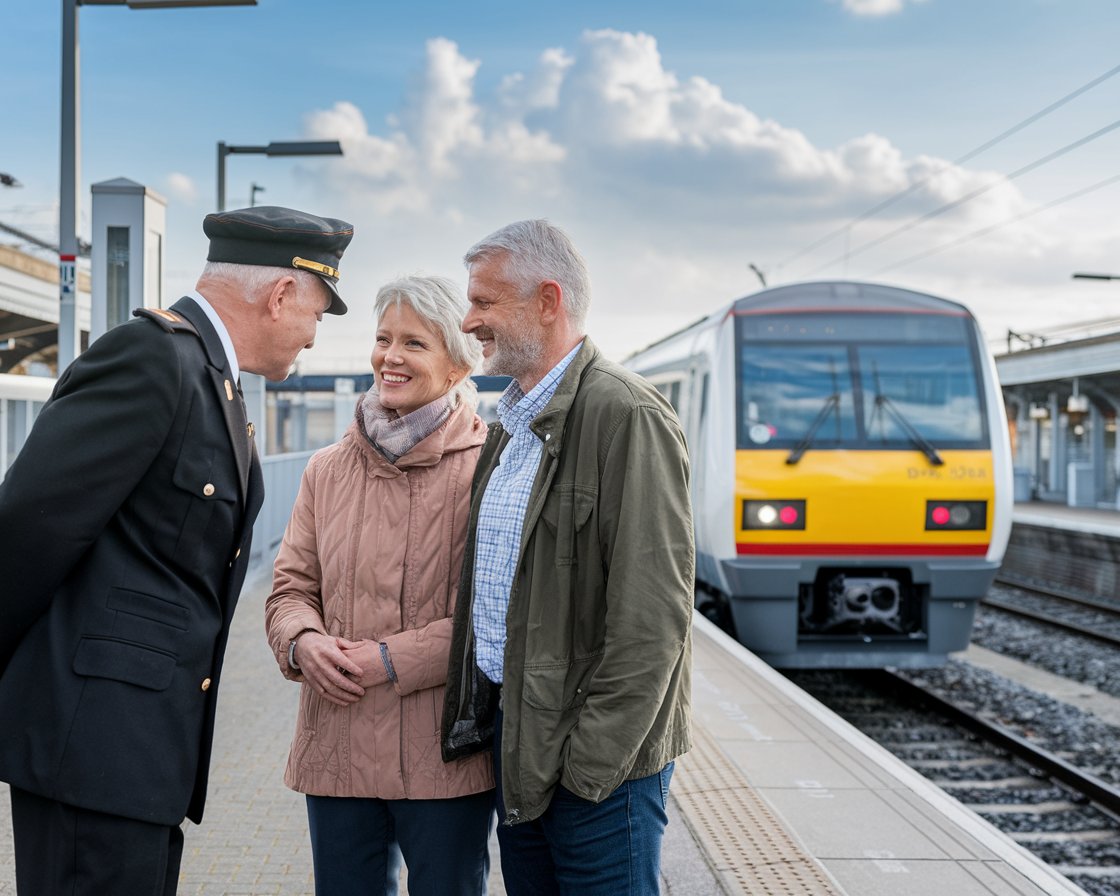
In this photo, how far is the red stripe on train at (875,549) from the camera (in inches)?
297

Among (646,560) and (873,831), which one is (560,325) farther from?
(873,831)

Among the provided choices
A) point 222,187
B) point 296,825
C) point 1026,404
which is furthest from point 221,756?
point 1026,404

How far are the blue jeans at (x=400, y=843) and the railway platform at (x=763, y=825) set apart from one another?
1.37 m

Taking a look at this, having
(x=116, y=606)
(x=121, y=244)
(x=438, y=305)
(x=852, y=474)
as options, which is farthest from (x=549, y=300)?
(x=121, y=244)

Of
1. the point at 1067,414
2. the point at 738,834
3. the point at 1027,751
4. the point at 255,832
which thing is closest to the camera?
the point at 738,834

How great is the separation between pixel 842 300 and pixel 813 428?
1.03 metres

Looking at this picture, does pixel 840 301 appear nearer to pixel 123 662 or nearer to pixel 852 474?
pixel 852 474

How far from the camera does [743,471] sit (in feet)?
25.2

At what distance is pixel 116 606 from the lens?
1.92 m

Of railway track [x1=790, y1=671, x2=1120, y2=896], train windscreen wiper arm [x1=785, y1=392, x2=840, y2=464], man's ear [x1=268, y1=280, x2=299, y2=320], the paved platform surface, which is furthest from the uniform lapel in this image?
train windscreen wiper arm [x1=785, y1=392, x2=840, y2=464]

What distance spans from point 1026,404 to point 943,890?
3207 centimetres

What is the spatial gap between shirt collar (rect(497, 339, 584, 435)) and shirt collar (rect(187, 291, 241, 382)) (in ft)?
1.82

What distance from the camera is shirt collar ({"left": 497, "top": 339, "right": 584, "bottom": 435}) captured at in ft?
7.54

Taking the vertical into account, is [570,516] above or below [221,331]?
below
